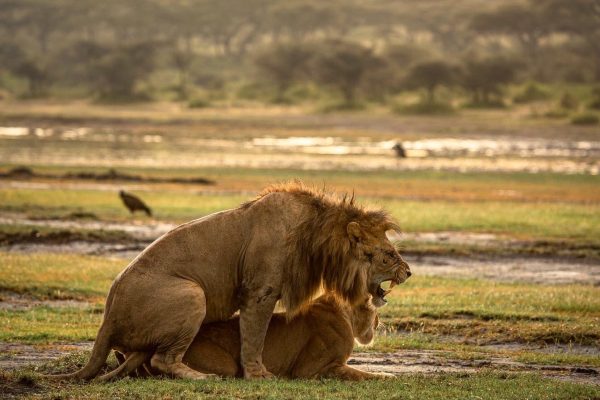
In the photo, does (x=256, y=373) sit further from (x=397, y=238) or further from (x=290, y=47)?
(x=290, y=47)

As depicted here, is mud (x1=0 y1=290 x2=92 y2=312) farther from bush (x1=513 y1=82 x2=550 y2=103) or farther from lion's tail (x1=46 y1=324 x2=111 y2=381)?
bush (x1=513 y1=82 x2=550 y2=103)

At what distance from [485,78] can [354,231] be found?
5556cm

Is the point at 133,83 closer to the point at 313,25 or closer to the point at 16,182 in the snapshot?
the point at 313,25

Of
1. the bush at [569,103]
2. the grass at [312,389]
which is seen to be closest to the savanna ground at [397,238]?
the grass at [312,389]

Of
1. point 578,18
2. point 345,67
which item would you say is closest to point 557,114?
point 345,67

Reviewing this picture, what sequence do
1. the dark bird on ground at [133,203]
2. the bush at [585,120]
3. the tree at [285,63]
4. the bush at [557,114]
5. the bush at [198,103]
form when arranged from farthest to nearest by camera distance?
1. the tree at [285,63]
2. the bush at [198,103]
3. the bush at [557,114]
4. the bush at [585,120]
5. the dark bird on ground at [133,203]

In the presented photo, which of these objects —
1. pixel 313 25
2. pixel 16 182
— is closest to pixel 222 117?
pixel 16 182

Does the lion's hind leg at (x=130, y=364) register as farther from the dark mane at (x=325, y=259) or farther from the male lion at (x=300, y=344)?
the dark mane at (x=325, y=259)

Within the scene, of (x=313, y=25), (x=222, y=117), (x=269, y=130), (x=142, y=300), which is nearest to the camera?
(x=142, y=300)

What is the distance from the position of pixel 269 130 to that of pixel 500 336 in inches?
1742

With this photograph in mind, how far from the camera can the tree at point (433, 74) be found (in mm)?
63375

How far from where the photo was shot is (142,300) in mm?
8141

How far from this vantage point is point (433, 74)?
6372 cm

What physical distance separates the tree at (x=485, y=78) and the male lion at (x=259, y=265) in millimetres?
54094
